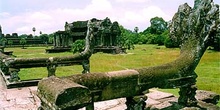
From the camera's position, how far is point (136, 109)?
5.06 m

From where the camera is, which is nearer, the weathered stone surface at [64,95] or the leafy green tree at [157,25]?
the weathered stone surface at [64,95]

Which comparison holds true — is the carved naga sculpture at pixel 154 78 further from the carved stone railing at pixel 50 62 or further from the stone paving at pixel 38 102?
the carved stone railing at pixel 50 62

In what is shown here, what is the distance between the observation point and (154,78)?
528 centimetres

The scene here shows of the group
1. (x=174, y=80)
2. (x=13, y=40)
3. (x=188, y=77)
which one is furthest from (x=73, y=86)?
(x=13, y=40)

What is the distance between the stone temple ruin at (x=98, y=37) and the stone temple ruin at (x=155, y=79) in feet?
102

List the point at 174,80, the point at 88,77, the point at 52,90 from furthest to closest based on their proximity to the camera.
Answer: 1. the point at 174,80
2. the point at 88,77
3. the point at 52,90

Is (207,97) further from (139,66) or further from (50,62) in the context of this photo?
(139,66)

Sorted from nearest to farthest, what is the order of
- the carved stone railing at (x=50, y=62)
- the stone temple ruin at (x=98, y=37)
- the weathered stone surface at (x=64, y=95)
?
the weathered stone surface at (x=64, y=95)
the carved stone railing at (x=50, y=62)
the stone temple ruin at (x=98, y=37)

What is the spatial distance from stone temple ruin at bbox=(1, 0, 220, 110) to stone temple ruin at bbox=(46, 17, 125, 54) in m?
31.0

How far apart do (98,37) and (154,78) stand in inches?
1549

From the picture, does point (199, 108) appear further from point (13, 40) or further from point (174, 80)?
point (13, 40)

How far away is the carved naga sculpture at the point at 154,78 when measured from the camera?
3.59 meters

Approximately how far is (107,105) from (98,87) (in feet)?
8.75

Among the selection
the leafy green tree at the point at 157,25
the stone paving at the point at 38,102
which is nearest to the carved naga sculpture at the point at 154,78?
the stone paving at the point at 38,102
